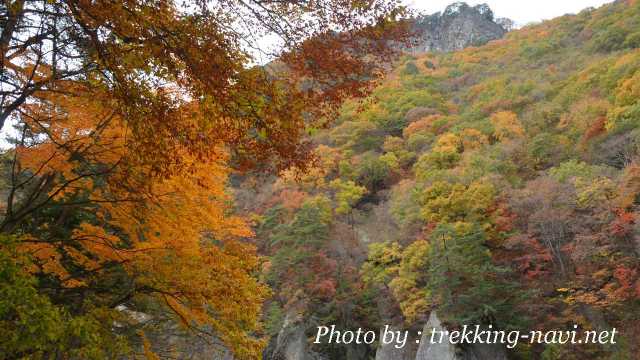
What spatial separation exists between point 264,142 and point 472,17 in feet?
248

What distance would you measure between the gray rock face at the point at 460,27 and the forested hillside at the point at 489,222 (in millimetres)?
35781

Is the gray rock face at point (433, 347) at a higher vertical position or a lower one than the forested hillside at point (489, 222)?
lower

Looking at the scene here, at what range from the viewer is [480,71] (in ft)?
149

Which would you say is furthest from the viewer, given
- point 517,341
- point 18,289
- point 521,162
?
point 521,162

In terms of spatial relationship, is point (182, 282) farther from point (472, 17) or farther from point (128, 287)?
point (472, 17)

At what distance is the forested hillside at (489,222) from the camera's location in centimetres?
1487

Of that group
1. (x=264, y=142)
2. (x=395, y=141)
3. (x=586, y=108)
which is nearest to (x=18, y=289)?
(x=264, y=142)

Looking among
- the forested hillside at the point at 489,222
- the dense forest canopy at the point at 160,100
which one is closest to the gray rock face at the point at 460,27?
the forested hillside at the point at 489,222

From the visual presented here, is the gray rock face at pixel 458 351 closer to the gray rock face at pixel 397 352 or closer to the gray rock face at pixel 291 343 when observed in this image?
the gray rock face at pixel 397 352

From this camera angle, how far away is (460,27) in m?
71.3

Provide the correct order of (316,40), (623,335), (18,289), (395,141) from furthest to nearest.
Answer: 1. (395,141)
2. (623,335)
3. (316,40)
4. (18,289)

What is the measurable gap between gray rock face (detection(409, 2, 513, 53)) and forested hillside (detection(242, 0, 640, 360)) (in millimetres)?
35781

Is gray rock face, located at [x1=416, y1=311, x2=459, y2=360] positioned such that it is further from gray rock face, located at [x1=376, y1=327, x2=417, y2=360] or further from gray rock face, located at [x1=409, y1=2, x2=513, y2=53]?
gray rock face, located at [x1=409, y1=2, x2=513, y2=53]

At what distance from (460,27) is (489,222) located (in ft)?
200
